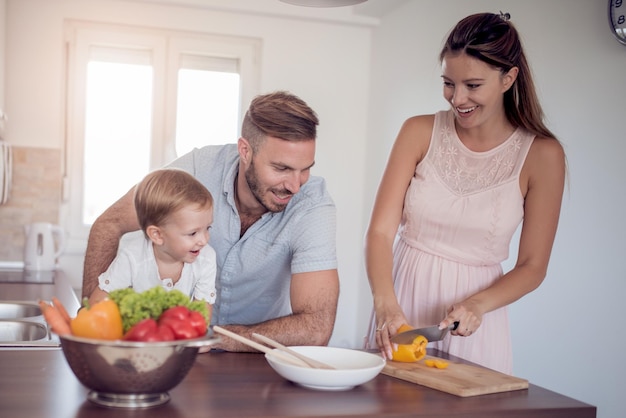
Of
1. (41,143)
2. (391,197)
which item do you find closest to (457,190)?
(391,197)

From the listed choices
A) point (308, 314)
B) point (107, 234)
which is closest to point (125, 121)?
point (107, 234)

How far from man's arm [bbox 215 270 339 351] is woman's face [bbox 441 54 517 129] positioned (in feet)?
1.96

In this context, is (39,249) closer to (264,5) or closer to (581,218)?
(264,5)

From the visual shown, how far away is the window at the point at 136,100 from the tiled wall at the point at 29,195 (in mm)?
176

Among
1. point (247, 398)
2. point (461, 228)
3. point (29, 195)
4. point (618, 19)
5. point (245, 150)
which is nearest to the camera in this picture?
point (247, 398)

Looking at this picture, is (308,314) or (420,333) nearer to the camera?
(420,333)

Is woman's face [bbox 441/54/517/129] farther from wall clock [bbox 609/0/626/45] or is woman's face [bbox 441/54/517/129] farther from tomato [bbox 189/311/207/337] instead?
tomato [bbox 189/311/207/337]

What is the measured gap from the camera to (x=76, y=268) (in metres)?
4.88

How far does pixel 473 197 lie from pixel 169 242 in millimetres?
916

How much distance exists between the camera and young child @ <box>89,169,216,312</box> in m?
1.81

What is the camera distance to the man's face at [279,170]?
1.96 meters

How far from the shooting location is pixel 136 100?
5031 millimetres

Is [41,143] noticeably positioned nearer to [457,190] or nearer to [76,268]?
[76,268]

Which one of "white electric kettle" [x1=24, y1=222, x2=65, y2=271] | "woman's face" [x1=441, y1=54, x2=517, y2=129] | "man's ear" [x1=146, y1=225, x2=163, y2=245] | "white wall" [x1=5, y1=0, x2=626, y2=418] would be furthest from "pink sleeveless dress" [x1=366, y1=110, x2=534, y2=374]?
"white electric kettle" [x1=24, y1=222, x2=65, y2=271]
